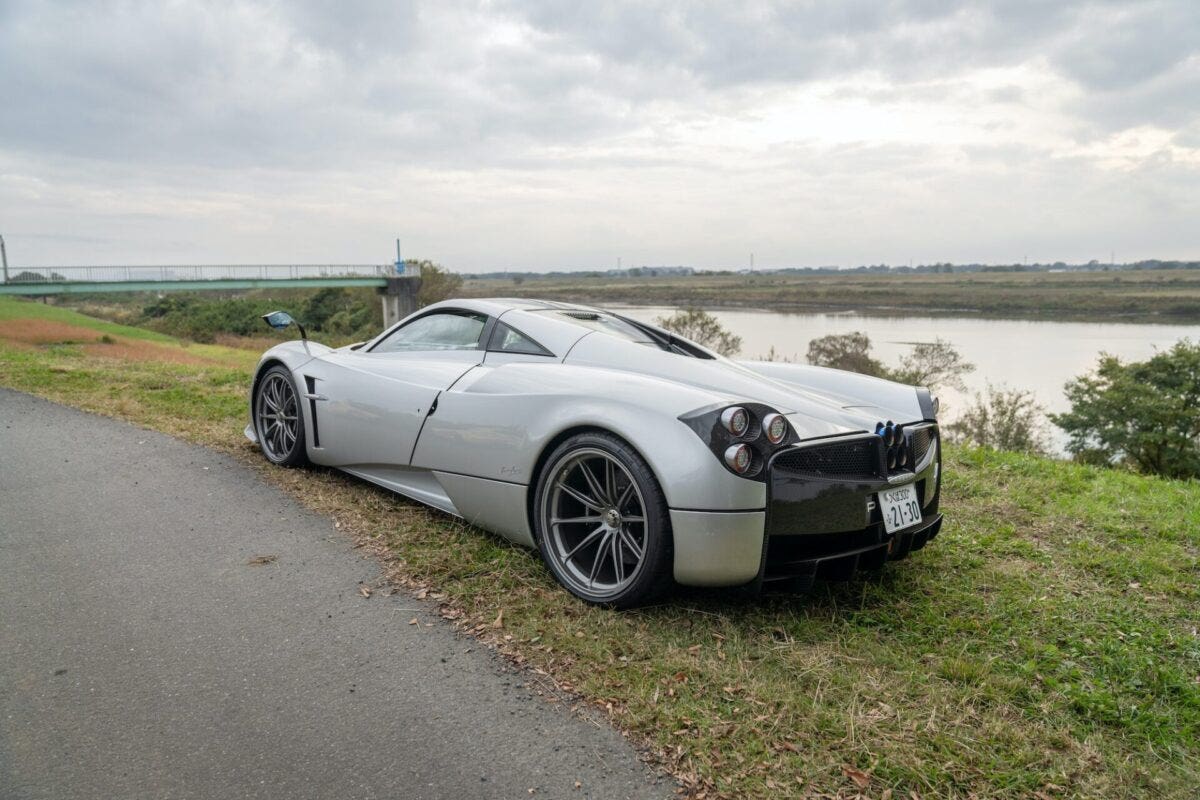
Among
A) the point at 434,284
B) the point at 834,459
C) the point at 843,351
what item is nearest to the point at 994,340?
the point at 843,351

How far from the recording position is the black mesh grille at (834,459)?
288 cm

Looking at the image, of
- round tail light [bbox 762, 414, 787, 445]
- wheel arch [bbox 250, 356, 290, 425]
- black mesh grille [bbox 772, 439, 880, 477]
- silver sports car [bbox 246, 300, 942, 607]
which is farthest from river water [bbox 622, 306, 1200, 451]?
round tail light [bbox 762, 414, 787, 445]

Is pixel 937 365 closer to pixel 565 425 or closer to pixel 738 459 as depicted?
pixel 565 425

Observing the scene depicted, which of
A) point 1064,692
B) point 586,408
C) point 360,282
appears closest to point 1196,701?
point 1064,692

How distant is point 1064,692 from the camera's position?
2613mm

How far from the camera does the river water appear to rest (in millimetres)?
41844

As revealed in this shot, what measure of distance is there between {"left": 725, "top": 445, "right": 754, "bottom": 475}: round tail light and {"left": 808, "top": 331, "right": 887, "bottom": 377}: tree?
136 feet

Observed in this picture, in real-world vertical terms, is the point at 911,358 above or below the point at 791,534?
below

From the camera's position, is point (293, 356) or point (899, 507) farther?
point (293, 356)

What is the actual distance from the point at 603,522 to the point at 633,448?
0.39 meters

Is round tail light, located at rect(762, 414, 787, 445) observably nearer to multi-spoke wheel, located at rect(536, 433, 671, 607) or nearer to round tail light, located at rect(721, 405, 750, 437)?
round tail light, located at rect(721, 405, 750, 437)

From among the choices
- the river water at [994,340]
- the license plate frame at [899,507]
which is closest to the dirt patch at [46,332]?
the river water at [994,340]

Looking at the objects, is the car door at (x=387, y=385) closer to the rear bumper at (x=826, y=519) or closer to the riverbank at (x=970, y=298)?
the rear bumper at (x=826, y=519)

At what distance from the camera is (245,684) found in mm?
2568
